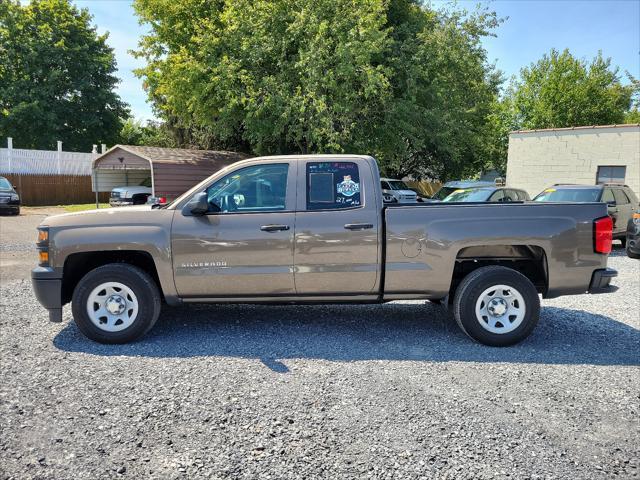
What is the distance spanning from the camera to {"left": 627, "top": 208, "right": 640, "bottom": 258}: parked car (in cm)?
1020

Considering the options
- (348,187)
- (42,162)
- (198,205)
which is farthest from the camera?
(42,162)

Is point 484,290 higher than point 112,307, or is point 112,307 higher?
point 484,290

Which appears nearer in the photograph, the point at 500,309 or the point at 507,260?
the point at 500,309

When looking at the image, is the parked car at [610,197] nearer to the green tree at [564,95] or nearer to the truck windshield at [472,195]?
the truck windshield at [472,195]

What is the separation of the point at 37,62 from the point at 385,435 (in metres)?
43.9

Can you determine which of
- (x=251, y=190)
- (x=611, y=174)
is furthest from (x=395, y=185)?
(x=251, y=190)

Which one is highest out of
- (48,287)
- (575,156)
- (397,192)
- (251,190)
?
(575,156)

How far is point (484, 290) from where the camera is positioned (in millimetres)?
4867

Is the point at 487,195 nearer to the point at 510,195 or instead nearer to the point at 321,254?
the point at 510,195

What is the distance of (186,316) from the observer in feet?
19.3

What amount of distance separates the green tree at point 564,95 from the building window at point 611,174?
1730 centimetres

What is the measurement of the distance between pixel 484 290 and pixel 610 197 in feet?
30.4

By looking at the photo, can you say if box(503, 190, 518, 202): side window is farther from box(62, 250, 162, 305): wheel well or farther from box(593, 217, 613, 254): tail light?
box(62, 250, 162, 305): wheel well

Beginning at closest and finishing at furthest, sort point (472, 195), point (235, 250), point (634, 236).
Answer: point (235, 250)
point (634, 236)
point (472, 195)
